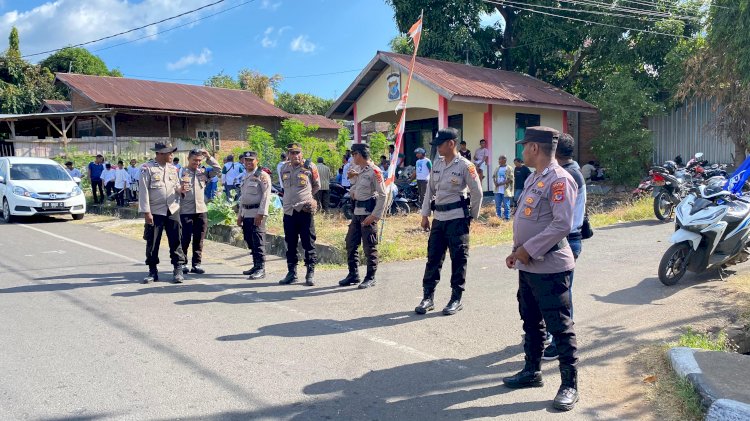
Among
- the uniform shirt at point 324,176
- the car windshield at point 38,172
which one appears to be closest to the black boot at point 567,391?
the uniform shirt at point 324,176

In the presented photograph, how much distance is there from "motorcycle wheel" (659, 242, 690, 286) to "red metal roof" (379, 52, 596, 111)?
900 cm

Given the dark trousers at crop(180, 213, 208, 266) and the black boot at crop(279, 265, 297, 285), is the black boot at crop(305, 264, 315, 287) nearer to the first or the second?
the black boot at crop(279, 265, 297, 285)

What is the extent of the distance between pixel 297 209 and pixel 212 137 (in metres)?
22.9

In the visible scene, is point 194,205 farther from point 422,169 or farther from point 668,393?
point 422,169

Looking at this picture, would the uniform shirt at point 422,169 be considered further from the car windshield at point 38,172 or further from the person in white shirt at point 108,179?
the person in white shirt at point 108,179

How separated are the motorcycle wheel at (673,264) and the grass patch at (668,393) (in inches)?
89.1

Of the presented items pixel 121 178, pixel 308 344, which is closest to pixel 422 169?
pixel 308 344

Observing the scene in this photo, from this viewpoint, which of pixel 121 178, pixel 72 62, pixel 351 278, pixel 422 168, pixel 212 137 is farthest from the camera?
pixel 72 62

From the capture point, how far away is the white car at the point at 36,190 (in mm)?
14625

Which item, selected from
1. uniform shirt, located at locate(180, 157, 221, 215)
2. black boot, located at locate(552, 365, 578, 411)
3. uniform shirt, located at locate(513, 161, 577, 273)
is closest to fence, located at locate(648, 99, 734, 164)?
uniform shirt, located at locate(180, 157, 221, 215)

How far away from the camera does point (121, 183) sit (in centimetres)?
1761

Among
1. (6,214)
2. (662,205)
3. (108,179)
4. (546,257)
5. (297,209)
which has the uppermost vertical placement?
(108,179)

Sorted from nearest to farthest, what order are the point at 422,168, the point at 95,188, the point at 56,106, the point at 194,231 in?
the point at 194,231, the point at 422,168, the point at 95,188, the point at 56,106

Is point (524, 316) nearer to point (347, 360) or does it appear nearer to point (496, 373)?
point (496, 373)
